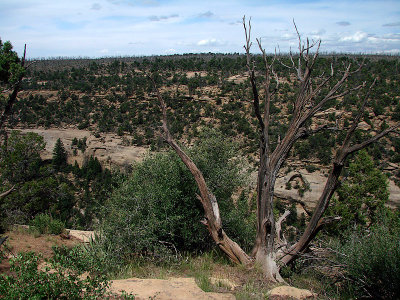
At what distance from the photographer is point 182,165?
28.3 ft

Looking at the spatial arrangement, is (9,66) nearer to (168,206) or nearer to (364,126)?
(168,206)

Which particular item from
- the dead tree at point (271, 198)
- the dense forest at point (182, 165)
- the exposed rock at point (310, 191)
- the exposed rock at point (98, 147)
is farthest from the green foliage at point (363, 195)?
the exposed rock at point (98, 147)

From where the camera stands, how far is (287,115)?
2877 cm

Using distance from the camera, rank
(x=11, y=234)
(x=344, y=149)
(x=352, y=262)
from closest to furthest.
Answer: (x=352, y=262) < (x=344, y=149) < (x=11, y=234)

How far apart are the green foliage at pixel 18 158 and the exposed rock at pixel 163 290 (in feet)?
38.9

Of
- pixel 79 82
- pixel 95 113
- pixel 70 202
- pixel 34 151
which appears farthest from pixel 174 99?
pixel 34 151

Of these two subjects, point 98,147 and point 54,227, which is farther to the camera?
point 98,147

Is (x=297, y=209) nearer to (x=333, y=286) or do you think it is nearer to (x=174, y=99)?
(x=333, y=286)

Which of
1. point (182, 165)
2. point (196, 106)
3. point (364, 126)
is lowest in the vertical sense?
point (364, 126)

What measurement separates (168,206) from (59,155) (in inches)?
954

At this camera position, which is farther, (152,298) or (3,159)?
(3,159)

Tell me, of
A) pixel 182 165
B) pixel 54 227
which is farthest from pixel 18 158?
pixel 182 165

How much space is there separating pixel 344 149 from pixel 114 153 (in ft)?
82.7

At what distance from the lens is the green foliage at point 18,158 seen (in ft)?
48.7
